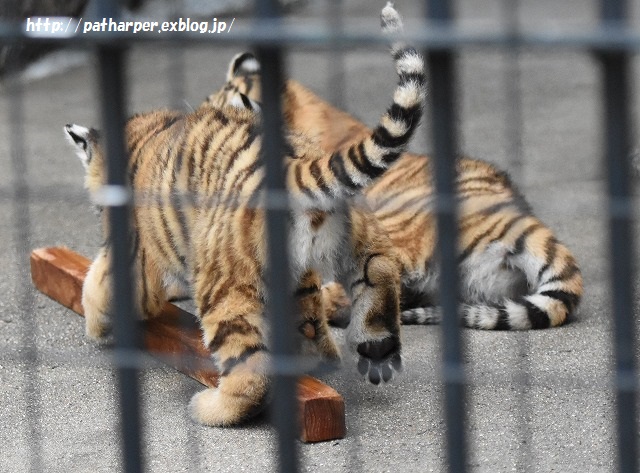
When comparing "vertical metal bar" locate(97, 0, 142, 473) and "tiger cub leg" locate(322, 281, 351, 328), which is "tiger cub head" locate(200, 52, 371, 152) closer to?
"tiger cub leg" locate(322, 281, 351, 328)

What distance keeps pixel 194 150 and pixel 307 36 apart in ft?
7.03

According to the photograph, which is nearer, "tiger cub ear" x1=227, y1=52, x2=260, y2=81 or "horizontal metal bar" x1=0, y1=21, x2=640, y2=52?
"horizontal metal bar" x1=0, y1=21, x2=640, y2=52

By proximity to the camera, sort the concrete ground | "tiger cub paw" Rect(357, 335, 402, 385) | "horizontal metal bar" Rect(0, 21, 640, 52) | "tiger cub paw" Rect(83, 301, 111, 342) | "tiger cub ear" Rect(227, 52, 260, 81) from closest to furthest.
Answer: "horizontal metal bar" Rect(0, 21, 640, 52)
the concrete ground
"tiger cub paw" Rect(357, 335, 402, 385)
"tiger cub paw" Rect(83, 301, 111, 342)
"tiger cub ear" Rect(227, 52, 260, 81)

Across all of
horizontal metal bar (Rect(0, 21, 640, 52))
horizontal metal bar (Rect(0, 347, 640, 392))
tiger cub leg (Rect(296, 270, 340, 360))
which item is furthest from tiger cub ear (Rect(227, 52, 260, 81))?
horizontal metal bar (Rect(0, 21, 640, 52))

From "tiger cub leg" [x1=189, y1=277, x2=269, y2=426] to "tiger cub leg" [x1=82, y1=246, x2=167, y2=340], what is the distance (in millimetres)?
526

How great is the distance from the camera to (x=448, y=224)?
5.47ft

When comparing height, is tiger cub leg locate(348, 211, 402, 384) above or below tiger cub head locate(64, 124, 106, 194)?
below

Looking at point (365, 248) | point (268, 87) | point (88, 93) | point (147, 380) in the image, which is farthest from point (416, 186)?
point (88, 93)

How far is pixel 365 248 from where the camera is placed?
3502 mm

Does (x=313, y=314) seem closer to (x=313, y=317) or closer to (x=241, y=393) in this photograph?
(x=313, y=317)

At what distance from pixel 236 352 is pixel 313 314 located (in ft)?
1.41

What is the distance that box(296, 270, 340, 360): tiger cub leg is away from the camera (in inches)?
141

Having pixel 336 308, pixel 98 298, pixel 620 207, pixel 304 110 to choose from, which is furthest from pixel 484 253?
pixel 620 207

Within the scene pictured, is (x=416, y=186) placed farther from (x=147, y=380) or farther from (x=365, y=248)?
(x=147, y=380)
